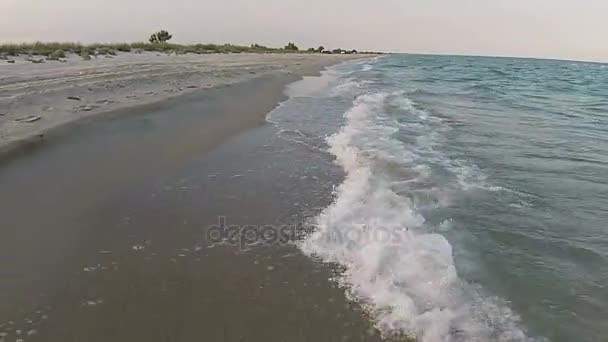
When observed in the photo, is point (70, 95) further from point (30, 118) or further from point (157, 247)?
point (157, 247)

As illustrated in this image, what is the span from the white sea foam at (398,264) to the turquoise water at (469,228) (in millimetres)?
14

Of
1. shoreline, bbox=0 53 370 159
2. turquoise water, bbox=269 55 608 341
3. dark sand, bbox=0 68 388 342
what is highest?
shoreline, bbox=0 53 370 159

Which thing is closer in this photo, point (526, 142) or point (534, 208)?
point (534, 208)

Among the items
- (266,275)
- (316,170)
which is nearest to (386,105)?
(316,170)

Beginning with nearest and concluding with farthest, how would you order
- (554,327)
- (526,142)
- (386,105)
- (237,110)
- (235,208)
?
1. (554,327)
2. (235,208)
3. (526,142)
4. (237,110)
5. (386,105)

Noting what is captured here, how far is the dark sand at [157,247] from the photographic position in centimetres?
358

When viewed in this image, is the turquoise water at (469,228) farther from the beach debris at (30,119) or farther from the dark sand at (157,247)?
the beach debris at (30,119)

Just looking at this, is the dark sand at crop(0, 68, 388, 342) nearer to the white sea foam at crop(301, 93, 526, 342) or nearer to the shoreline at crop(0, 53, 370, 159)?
the white sea foam at crop(301, 93, 526, 342)

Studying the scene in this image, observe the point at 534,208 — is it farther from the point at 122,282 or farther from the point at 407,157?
the point at 122,282

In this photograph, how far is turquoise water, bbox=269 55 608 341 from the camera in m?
3.92

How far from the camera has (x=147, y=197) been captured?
6.24 m

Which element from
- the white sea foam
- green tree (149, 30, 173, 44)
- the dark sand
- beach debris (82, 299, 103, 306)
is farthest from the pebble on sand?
green tree (149, 30, 173, 44)

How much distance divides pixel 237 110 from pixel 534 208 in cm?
873

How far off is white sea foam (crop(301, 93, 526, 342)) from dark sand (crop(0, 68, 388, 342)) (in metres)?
0.26
